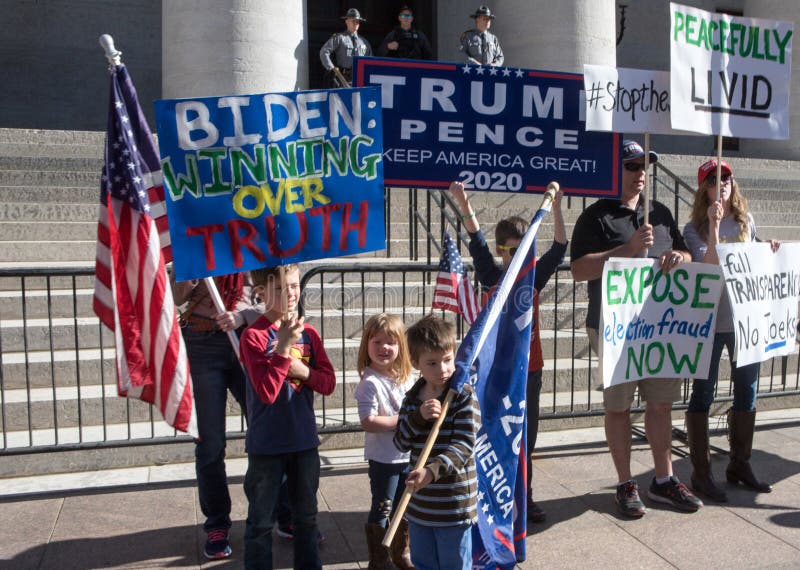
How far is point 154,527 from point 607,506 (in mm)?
2613

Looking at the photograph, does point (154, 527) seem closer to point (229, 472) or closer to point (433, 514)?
point (229, 472)

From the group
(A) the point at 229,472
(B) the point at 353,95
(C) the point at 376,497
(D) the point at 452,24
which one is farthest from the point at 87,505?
(D) the point at 452,24

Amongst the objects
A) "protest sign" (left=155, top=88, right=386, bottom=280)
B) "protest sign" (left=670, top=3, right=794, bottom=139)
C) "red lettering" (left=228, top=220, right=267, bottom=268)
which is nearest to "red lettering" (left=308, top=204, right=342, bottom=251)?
"protest sign" (left=155, top=88, right=386, bottom=280)

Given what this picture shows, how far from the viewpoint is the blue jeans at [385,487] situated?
149 inches

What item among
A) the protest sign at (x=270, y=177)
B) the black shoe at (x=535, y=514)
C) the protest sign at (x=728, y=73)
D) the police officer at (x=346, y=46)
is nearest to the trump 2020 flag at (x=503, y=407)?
the protest sign at (x=270, y=177)

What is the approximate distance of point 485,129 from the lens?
4.56 metres

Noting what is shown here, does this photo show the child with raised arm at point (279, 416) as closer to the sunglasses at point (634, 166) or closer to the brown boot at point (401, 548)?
the brown boot at point (401, 548)

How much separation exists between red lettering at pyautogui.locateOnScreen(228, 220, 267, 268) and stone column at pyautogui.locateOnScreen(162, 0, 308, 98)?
7157 millimetres

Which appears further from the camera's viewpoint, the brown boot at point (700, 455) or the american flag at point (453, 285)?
the american flag at point (453, 285)

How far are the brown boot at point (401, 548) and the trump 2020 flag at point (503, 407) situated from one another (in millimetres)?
540

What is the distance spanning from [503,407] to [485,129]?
177 cm

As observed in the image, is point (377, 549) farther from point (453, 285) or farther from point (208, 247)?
point (453, 285)

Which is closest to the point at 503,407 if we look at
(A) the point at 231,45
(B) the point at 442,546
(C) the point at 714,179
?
(B) the point at 442,546

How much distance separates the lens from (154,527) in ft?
14.6
